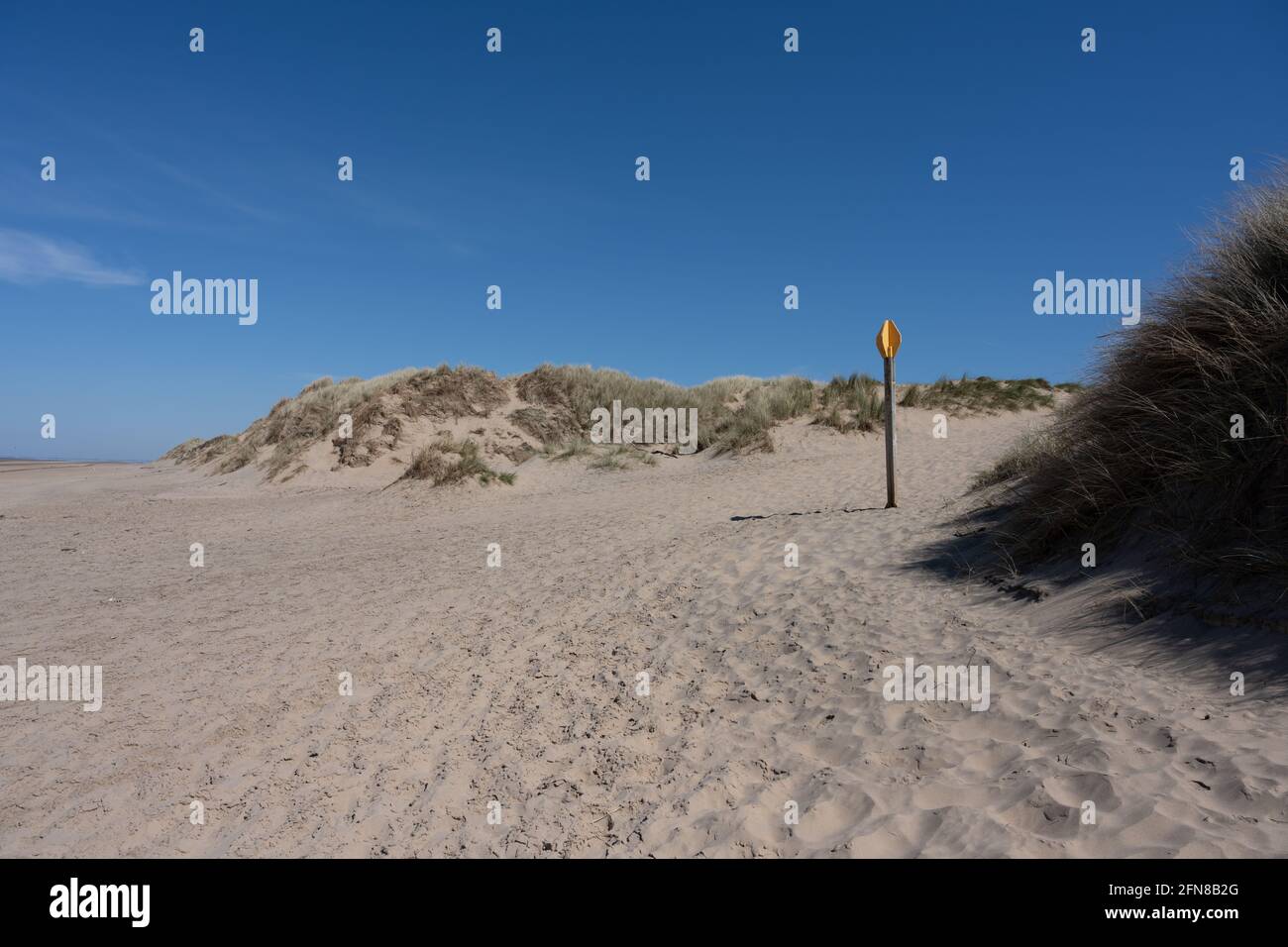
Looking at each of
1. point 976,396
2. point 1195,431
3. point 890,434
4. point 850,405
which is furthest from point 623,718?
point 976,396

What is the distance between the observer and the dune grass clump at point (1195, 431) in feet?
14.4

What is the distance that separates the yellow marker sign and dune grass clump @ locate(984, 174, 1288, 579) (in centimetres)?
326

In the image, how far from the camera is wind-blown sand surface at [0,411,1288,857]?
120 inches

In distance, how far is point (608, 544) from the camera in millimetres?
9211

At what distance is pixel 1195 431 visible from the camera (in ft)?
16.4

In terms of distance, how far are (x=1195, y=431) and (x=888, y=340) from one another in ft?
16.6

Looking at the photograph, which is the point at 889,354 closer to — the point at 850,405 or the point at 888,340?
the point at 888,340

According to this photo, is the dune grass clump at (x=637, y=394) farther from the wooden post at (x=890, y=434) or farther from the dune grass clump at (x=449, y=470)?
the wooden post at (x=890, y=434)

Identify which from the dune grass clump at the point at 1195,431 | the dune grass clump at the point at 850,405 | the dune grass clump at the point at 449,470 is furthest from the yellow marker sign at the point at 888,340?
the dune grass clump at the point at 449,470

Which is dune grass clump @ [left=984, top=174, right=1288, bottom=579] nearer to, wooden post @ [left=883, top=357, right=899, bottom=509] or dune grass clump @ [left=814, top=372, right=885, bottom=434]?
wooden post @ [left=883, top=357, right=899, bottom=509]

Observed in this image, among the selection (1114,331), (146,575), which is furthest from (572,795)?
(146,575)
